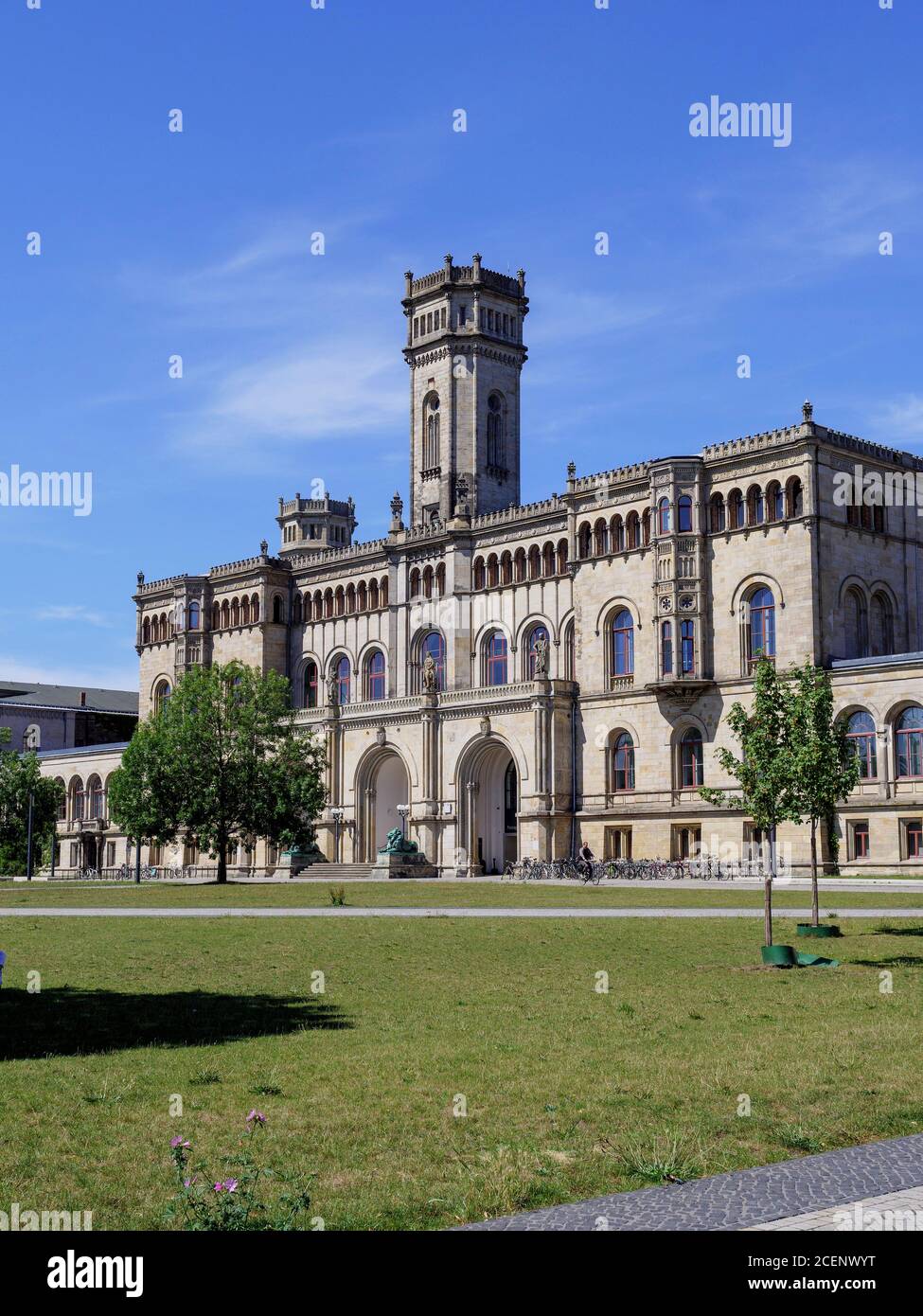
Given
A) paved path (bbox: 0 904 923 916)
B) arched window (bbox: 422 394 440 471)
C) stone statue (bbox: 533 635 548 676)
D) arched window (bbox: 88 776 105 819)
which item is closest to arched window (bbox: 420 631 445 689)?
stone statue (bbox: 533 635 548 676)

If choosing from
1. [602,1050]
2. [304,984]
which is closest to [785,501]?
[304,984]

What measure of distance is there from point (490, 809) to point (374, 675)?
15.1 meters

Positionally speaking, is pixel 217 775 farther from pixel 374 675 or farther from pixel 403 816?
pixel 374 675

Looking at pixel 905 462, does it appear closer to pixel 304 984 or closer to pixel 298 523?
pixel 304 984

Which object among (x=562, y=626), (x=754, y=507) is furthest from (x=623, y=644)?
(x=754, y=507)

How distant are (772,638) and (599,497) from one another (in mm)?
13700

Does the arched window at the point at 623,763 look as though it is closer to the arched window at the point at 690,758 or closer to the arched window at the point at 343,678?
the arched window at the point at 690,758

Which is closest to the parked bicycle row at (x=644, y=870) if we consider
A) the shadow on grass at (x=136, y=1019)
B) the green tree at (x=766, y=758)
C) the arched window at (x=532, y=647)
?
the arched window at (x=532, y=647)

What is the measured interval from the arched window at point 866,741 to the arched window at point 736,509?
1206cm

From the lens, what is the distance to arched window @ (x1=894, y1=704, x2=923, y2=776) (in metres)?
64.9

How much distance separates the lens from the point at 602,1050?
15.4 m

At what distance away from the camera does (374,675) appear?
96875mm

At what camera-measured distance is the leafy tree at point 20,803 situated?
308 feet

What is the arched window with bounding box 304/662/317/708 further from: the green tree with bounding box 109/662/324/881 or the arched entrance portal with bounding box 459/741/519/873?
the green tree with bounding box 109/662/324/881
